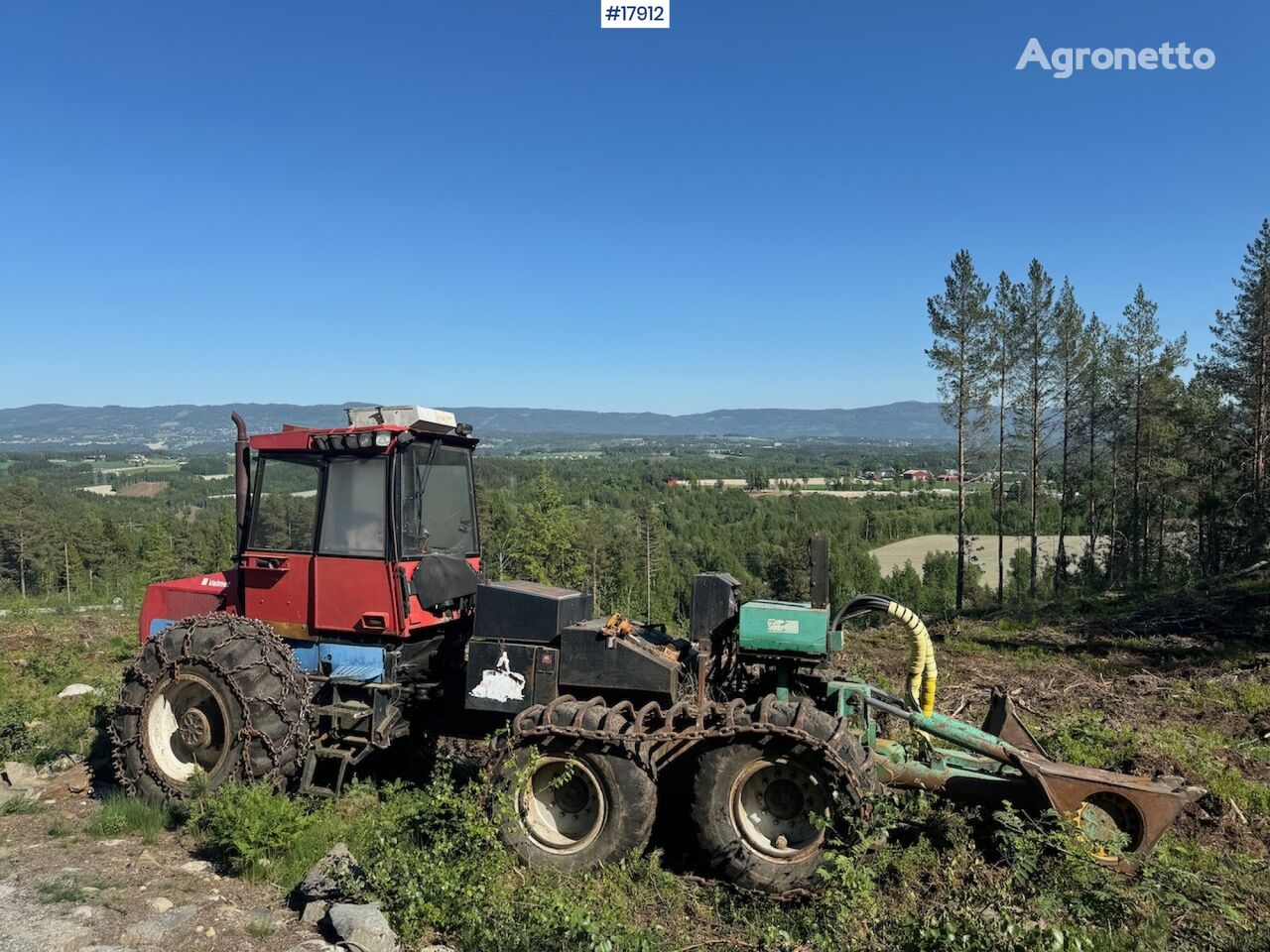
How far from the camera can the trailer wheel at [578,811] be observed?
5.53m

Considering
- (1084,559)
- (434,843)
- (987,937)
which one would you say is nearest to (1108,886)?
(987,937)

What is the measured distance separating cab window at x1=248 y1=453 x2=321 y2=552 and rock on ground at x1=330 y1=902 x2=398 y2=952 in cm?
321

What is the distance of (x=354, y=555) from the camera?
6.86 metres

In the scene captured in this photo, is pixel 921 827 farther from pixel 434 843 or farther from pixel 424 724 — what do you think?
pixel 424 724

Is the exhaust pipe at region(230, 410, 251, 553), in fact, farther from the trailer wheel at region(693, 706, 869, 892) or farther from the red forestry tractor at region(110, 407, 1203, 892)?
the trailer wheel at region(693, 706, 869, 892)

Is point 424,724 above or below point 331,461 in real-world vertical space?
below

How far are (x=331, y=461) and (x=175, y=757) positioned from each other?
2809 mm

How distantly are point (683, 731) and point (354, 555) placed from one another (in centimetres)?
322

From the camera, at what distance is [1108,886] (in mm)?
4688

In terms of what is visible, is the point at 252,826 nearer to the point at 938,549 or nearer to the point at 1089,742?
the point at 1089,742

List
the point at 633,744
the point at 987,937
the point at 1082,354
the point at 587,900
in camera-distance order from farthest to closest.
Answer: the point at 1082,354
the point at 633,744
the point at 587,900
the point at 987,937

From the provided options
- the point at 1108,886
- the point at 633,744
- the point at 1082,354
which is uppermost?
the point at 1082,354

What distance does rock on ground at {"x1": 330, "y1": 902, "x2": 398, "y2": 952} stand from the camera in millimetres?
4484

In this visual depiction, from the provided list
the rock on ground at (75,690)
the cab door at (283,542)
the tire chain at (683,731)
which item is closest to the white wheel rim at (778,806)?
the tire chain at (683,731)
